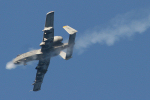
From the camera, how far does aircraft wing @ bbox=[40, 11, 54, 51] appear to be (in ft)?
170

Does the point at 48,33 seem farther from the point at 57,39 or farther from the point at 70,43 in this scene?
the point at 70,43

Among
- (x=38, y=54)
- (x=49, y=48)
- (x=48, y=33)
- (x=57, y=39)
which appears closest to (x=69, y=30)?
(x=57, y=39)

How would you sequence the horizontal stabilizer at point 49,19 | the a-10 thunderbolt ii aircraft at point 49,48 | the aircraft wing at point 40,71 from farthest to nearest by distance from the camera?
the aircraft wing at point 40,71
the a-10 thunderbolt ii aircraft at point 49,48
the horizontal stabilizer at point 49,19

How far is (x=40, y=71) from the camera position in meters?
63.4

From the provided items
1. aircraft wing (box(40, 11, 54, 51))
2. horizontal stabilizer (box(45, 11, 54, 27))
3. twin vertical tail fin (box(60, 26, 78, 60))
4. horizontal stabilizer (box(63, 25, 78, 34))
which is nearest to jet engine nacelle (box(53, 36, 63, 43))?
aircraft wing (box(40, 11, 54, 51))

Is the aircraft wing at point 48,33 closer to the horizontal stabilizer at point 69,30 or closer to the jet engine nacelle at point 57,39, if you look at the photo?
the jet engine nacelle at point 57,39

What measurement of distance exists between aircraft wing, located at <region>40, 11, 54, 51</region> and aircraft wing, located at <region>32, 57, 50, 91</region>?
5.06m

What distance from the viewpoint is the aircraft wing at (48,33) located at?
170 ft

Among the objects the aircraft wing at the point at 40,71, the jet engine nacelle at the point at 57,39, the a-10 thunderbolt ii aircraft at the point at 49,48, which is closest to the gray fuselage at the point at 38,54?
the a-10 thunderbolt ii aircraft at the point at 49,48

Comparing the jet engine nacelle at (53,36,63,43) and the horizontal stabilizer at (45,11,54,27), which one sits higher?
the horizontal stabilizer at (45,11,54,27)

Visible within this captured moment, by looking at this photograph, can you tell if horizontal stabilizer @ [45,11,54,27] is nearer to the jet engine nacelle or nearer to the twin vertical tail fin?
the jet engine nacelle

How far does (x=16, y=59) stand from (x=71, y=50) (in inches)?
463

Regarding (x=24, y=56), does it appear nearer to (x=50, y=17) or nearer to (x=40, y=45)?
(x=40, y=45)

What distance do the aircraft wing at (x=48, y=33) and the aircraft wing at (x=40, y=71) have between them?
506 cm
